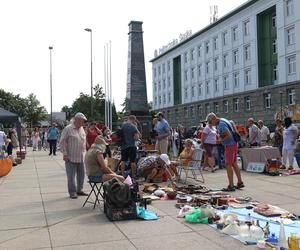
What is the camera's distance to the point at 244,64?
55781 millimetres

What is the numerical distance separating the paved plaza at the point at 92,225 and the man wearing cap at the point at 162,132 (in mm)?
4262

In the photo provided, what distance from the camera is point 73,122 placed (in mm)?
9500

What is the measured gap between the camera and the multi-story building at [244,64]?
154 ft

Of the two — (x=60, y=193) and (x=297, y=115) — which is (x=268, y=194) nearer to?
(x=60, y=193)

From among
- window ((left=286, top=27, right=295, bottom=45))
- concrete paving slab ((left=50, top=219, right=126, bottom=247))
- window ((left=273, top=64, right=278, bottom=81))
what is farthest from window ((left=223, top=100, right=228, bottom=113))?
concrete paving slab ((left=50, top=219, right=126, bottom=247))

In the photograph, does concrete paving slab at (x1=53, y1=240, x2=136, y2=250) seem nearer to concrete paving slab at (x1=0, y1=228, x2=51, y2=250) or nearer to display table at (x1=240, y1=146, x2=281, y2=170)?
concrete paving slab at (x1=0, y1=228, x2=51, y2=250)

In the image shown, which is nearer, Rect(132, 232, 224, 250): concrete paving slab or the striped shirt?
Rect(132, 232, 224, 250): concrete paving slab

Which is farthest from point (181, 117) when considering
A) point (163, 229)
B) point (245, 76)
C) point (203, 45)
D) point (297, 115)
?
point (163, 229)

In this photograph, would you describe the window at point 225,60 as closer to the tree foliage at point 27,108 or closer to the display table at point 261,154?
the tree foliage at point 27,108

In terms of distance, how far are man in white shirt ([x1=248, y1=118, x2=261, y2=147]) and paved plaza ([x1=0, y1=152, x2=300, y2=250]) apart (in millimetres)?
5362

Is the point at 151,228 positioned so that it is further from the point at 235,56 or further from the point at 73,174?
the point at 235,56

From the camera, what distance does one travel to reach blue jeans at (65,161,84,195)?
9.30m

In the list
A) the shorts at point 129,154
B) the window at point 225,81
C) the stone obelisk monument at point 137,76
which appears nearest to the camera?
the shorts at point 129,154

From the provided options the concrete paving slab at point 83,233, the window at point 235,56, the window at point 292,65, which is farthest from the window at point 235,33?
the concrete paving slab at point 83,233
